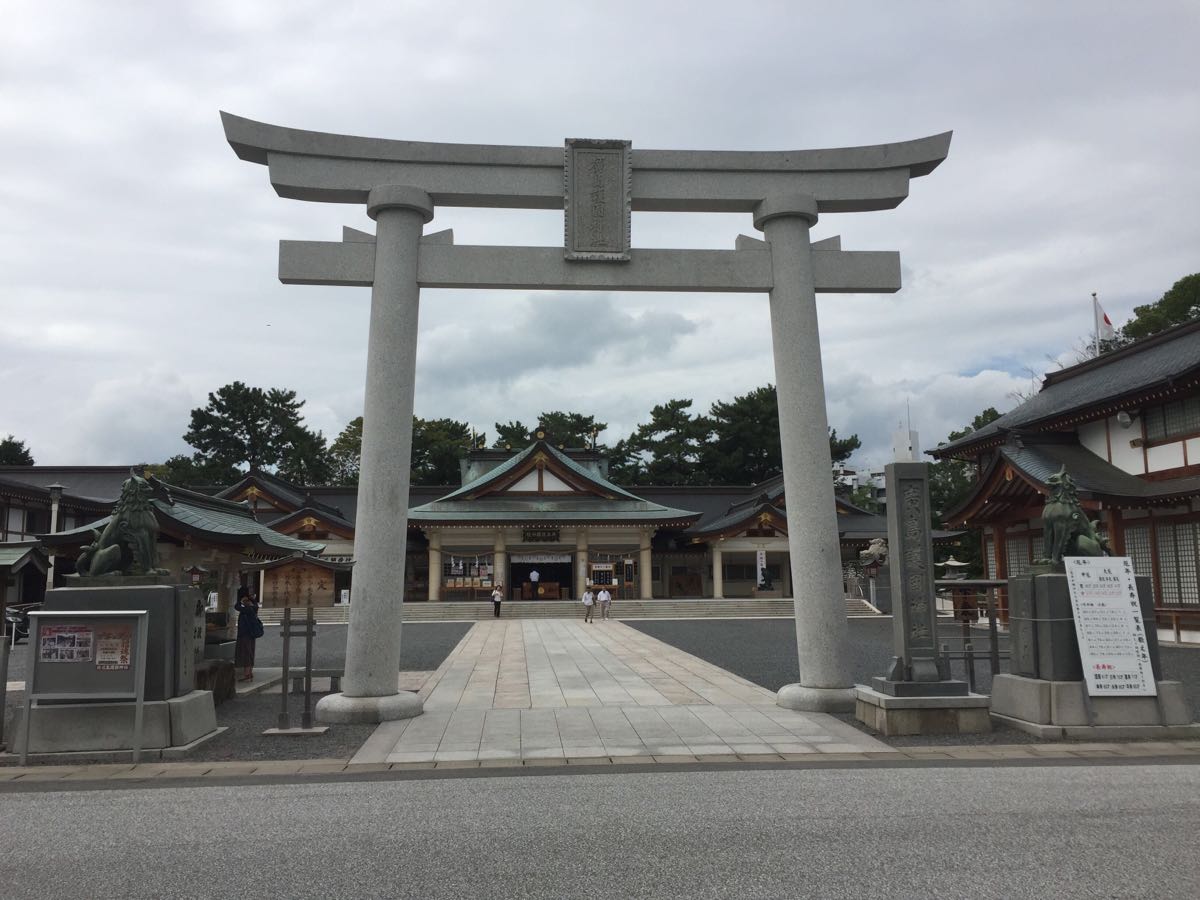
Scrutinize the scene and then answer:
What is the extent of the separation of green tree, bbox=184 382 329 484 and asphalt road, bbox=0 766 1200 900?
57.6 meters

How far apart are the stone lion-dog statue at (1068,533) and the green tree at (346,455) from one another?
2138 inches

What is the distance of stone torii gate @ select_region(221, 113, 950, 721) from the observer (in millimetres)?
9430

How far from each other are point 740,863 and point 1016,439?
21.6 metres

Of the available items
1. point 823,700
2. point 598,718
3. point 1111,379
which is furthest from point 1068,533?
point 1111,379

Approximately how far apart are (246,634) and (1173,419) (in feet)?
70.1

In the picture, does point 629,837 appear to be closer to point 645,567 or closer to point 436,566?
point 645,567

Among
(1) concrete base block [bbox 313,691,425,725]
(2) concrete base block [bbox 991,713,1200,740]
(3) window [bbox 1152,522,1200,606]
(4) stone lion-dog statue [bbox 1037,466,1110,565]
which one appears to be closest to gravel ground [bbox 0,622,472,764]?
(1) concrete base block [bbox 313,691,425,725]

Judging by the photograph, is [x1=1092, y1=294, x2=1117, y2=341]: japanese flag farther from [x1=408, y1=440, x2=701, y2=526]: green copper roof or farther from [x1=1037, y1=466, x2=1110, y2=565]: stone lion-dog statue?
[x1=1037, y1=466, x2=1110, y2=565]: stone lion-dog statue

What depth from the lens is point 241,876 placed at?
4.43 metres

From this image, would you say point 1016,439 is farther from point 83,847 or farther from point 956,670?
point 83,847

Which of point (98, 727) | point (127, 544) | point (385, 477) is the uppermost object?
point (385, 477)

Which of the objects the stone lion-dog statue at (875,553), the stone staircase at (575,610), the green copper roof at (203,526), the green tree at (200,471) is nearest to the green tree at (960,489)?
the stone lion-dog statue at (875,553)

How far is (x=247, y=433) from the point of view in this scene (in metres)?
62.1

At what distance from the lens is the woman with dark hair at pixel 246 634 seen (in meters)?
13.7
